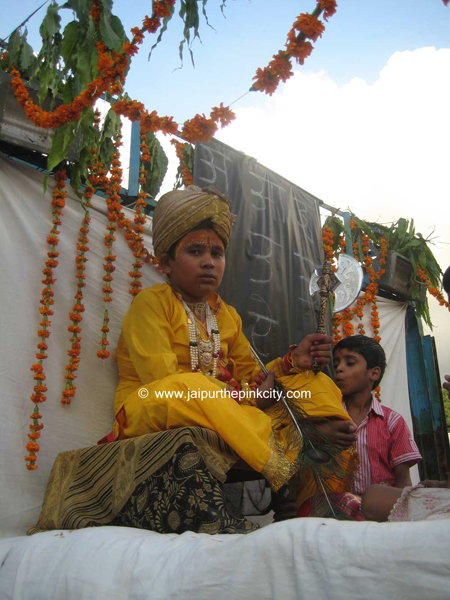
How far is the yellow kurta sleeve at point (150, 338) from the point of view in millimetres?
2553

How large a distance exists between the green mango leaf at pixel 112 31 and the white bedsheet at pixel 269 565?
87.2 inches

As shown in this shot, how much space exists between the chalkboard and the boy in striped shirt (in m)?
0.47

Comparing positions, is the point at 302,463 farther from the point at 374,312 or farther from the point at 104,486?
the point at 374,312

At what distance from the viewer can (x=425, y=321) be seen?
5312mm

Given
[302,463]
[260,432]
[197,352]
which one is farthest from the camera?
[197,352]

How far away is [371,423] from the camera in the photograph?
3.46 m

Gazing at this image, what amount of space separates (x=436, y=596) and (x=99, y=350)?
2449 millimetres

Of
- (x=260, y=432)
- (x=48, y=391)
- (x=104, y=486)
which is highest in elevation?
(x=48, y=391)

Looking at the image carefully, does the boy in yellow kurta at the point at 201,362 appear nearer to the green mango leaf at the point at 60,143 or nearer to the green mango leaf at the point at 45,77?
the green mango leaf at the point at 60,143

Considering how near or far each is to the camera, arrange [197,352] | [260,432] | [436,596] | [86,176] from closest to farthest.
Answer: [436,596]
[260,432]
[197,352]
[86,176]

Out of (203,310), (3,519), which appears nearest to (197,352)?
(203,310)

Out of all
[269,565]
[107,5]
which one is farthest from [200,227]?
[269,565]

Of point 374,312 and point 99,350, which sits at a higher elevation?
point 374,312

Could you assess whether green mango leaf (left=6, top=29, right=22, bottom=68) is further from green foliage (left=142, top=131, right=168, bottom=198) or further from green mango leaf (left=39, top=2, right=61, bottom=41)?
green foliage (left=142, top=131, right=168, bottom=198)
